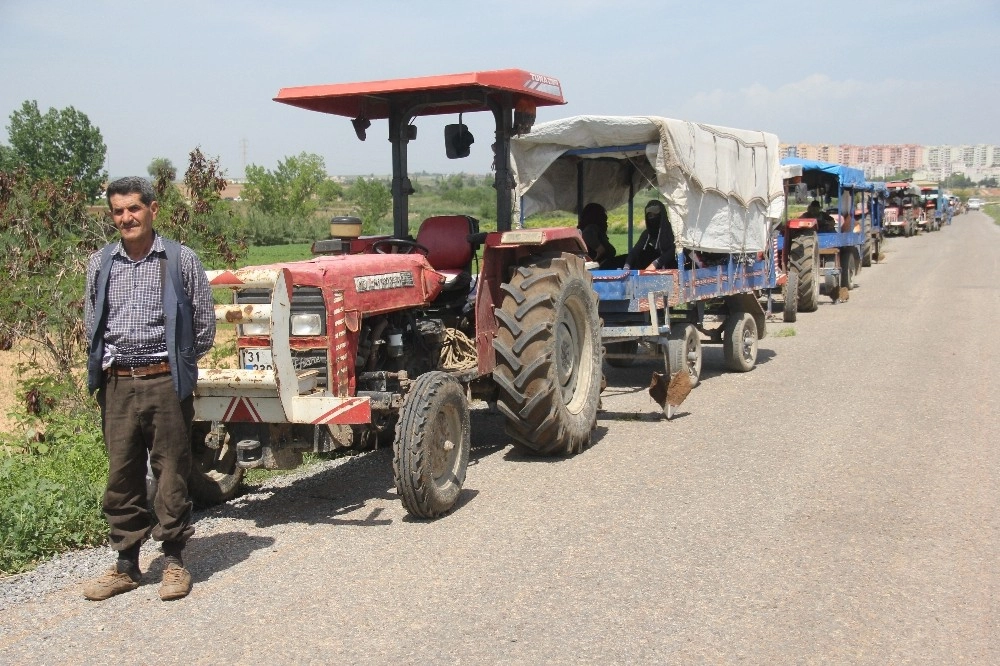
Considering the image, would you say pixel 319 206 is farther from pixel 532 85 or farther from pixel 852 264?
pixel 532 85

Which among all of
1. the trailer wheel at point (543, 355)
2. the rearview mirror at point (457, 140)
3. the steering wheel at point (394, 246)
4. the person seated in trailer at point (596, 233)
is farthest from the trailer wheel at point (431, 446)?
the person seated in trailer at point (596, 233)

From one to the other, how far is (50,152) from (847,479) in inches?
2751

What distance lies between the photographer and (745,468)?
6977mm

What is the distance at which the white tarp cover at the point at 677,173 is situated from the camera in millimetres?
9852

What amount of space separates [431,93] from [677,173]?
3595mm

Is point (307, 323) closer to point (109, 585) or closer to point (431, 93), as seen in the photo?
point (109, 585)

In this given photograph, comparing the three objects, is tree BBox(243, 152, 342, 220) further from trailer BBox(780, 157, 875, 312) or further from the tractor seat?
the tractor seat

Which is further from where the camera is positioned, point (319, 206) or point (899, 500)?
point (319, 206)

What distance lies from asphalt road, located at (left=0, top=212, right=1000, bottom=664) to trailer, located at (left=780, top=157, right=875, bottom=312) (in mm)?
9170

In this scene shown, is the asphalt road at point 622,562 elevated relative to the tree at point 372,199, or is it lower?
lower

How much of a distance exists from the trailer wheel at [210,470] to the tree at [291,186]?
62.2 m

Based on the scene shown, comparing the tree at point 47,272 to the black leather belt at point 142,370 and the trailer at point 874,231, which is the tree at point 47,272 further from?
the trailer at point 874,231

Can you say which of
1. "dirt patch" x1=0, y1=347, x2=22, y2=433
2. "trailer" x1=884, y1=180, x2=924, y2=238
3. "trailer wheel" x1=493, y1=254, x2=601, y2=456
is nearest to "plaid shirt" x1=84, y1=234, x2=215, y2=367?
"trailer wheel" x1=493, y1=254, x2=601, y2=456

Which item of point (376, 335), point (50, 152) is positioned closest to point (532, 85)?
point (376, 335)
